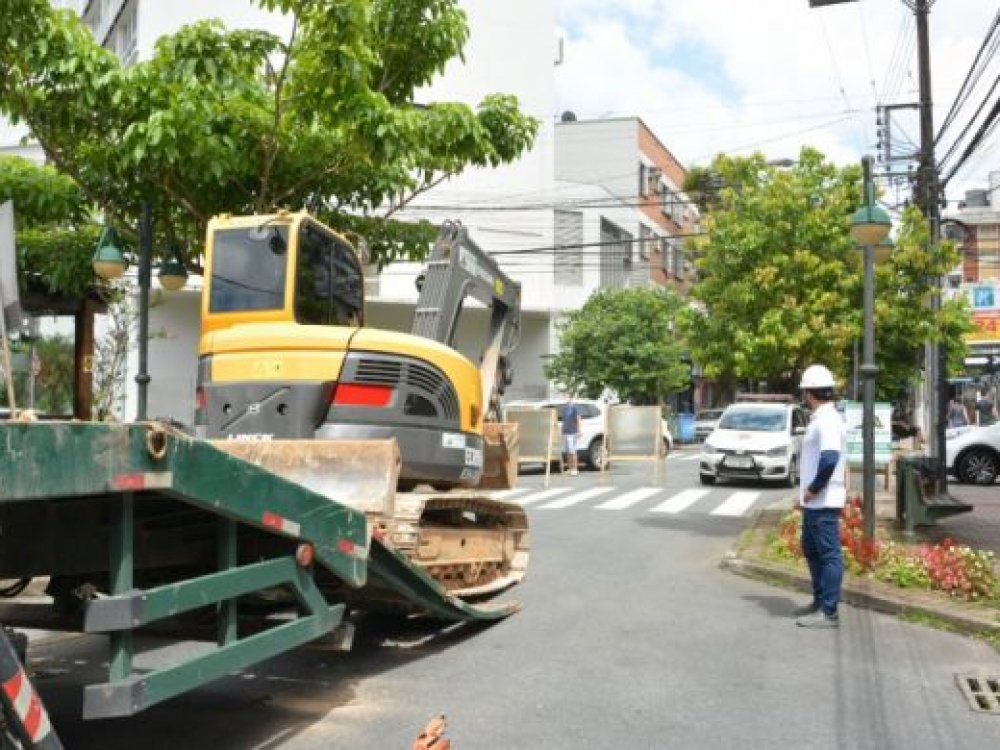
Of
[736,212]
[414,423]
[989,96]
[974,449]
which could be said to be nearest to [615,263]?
[974,449]

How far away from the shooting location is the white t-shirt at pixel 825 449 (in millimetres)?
7293

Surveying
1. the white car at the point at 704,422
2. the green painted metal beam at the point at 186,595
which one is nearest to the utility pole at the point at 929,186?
the green painted metal beam at the point at 186,595

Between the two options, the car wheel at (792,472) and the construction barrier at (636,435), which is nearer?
the car wheel at (792,472)

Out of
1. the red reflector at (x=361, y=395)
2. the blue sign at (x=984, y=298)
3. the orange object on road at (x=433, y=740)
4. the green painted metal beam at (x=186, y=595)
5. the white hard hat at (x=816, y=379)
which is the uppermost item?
the blue sign at (x=984, y=298)

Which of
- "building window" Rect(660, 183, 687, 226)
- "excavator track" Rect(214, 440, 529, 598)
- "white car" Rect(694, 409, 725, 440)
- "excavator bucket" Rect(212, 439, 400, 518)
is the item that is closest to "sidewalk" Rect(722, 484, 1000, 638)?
"excavator track" Rect(214, 440, 529, 598)

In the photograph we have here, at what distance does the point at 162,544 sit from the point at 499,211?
28.6 meters

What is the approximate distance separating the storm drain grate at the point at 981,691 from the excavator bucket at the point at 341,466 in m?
3.35

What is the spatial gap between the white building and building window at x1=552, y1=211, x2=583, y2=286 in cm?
5

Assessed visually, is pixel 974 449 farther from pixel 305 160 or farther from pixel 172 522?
pixel 172 522

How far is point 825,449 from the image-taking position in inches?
291

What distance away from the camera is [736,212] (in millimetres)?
15492

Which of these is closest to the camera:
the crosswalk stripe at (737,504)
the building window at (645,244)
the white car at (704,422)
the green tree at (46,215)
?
the green tree at (46,215)

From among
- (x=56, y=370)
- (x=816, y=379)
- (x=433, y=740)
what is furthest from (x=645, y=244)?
(x=433, y=740)

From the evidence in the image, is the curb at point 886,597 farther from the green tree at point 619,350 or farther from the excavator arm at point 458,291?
the green tree at point 619,350
